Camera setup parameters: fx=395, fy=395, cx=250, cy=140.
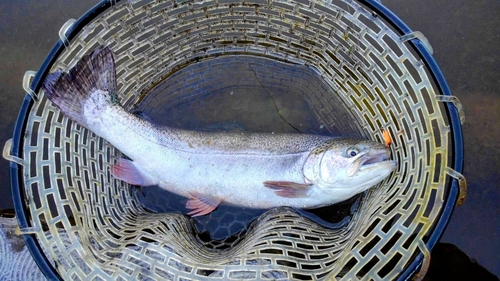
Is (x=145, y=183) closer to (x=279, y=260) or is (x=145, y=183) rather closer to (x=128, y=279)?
(x=128, y=279)

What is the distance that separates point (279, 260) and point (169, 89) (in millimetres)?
1497

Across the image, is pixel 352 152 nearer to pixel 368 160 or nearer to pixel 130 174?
pixel 368 160

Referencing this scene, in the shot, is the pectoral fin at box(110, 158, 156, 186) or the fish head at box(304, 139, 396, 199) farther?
the pectoral fin at box(110, 158, 156, 186)

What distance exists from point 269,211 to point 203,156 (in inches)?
21.2

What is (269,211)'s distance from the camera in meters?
2.46

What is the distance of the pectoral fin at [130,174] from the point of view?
2445 millimetres

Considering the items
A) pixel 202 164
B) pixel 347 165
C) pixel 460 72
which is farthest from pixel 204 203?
pixel 460 72

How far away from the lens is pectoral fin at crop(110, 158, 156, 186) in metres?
2.45

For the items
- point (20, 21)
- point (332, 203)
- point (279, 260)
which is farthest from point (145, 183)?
point (20, 21)

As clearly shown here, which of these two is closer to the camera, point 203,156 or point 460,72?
point 203,156

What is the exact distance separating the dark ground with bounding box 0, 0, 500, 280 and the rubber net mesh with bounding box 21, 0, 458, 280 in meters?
0.32

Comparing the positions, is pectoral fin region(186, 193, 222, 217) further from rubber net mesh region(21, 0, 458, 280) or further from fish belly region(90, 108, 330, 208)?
rubber net mesh region(21, 0, 458, 280)

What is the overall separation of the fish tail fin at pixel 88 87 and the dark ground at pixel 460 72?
0.81m

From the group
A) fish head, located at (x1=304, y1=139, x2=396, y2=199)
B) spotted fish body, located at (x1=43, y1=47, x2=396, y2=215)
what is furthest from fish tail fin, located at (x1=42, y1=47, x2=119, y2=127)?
fish head, located at (x1=304, y1=139, x2=396, y2=199)
